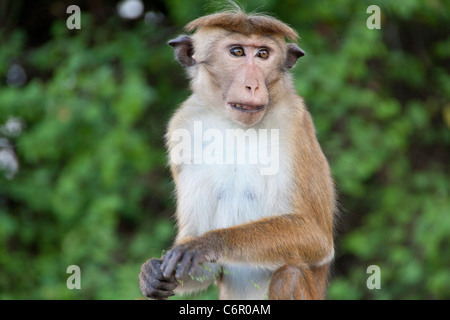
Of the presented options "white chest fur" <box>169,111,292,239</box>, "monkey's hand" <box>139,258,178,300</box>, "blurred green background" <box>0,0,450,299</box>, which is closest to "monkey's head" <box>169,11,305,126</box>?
"white chest fur" <box>169,111,292,239</box>

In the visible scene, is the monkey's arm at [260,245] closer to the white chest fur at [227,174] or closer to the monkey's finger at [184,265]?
the monkey's finger at [184,265]

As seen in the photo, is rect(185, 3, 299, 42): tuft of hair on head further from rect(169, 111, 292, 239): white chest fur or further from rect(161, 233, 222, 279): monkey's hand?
rect(161, 233, 222, 279): monkey's hand

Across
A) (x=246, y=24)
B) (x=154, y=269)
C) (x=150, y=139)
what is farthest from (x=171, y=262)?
(x=150, y=139)

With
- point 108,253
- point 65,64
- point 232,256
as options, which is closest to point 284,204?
point 232,256

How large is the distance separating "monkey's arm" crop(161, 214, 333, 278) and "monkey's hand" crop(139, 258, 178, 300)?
8 centimetres

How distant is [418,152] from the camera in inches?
382

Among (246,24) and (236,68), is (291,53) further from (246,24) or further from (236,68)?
(236,68)

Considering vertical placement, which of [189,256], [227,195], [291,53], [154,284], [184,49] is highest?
[184,49]

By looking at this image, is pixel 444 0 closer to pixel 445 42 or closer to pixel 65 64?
pixel 445 42

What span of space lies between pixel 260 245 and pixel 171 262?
2.00 feet

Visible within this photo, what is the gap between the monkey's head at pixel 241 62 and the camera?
403 centimetres

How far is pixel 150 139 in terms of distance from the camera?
8.75m

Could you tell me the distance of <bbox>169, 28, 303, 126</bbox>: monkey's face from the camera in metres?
4.02

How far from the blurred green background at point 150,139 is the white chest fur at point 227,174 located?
280cm
